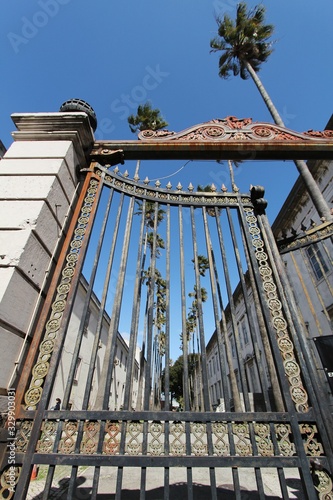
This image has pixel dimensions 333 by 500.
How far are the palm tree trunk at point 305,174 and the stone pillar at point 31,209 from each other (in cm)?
420

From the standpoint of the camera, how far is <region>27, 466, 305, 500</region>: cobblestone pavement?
3067mm

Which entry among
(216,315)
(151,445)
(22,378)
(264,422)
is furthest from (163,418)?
(22,378)

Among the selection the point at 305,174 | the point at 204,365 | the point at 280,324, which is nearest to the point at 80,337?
the point at 204,365

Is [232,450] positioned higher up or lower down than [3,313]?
lower down

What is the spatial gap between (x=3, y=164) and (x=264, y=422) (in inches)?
152

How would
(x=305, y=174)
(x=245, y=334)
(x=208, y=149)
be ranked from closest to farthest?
(x=208, y=149) → (x=305, y=174) → (x=245, y=334)

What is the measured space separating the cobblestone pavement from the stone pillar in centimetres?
238

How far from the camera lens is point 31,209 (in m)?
2.51

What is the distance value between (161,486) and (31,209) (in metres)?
4.01

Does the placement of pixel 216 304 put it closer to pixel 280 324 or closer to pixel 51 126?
pixel 280 324

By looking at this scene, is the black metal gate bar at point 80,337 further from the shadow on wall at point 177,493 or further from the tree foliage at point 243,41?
the tree foliage at point 243,41

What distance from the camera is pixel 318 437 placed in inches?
77.7

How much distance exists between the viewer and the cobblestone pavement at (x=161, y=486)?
3.07 meters

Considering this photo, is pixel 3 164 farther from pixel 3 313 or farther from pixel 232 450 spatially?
pixel 232 450
